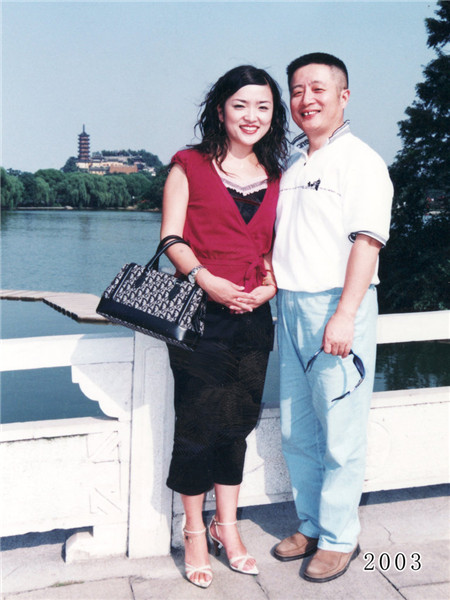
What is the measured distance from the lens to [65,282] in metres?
31.7

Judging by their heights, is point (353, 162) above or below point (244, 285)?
above

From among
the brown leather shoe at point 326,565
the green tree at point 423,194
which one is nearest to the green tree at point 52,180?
the green tree at point 423,194

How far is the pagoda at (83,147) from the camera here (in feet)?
506

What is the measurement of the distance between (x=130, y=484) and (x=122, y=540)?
248 mm

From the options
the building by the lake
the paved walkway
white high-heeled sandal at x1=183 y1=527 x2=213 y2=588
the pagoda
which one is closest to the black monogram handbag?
white high-heeled sandal at x1=183 y1=527 x2=213 y2=588

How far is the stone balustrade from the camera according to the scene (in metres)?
Answer: 2.48

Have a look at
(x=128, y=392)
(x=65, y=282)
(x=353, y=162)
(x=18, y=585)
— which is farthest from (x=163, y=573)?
(x=65, y=282)

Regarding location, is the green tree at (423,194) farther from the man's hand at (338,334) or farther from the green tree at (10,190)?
the green tree at (10,190)

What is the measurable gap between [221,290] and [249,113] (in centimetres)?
69

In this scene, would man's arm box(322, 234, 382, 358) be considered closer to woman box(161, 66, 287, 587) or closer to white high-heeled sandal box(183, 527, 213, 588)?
woman box(161, 66, 287, 587)

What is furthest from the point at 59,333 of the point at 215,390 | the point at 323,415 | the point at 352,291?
the point at 352,291

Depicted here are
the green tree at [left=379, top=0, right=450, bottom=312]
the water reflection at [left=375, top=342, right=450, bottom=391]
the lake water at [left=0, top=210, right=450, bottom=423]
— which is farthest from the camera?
the green tree at [left=379, top=0, right=450, bottom=312]

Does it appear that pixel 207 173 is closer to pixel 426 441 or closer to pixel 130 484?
pixel 130 484

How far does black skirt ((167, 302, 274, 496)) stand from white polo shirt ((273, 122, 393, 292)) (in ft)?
0.84
